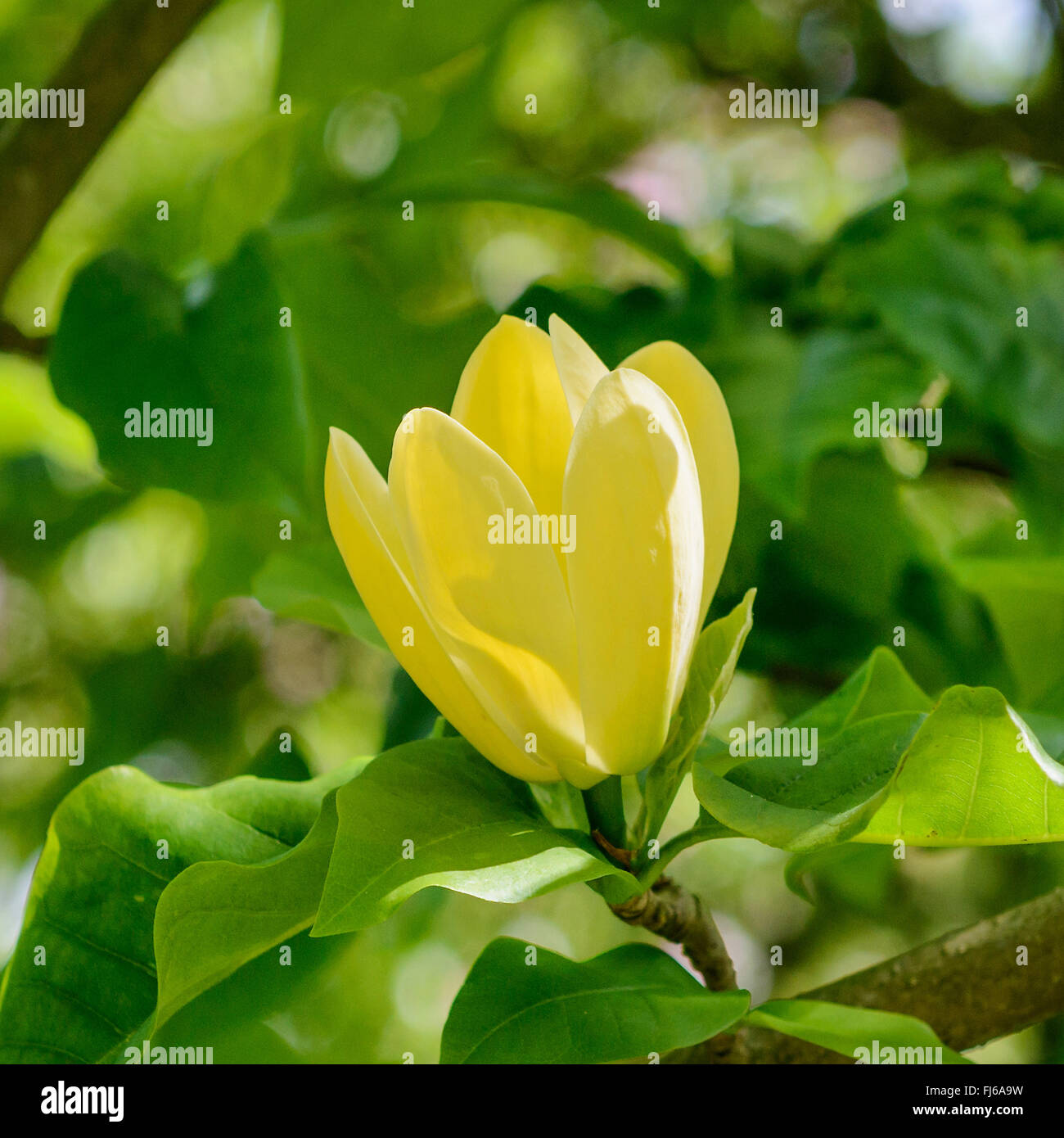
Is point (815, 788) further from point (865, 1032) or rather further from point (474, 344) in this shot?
point (474, 344)

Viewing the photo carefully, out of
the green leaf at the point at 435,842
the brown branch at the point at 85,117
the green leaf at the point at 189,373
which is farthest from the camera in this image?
the brown branch at the point at 85,117

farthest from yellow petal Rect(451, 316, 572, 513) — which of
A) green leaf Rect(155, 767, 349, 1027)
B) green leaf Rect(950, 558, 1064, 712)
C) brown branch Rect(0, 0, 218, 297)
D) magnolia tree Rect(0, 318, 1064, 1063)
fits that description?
brown branch Rect(0, 0, 218, 297)

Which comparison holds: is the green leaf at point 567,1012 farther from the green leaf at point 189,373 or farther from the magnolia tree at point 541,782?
the green leaf at point 189,373

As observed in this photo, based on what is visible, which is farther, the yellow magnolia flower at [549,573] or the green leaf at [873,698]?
the green leaf at [873,698]

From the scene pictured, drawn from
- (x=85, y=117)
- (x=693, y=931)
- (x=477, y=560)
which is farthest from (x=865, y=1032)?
(x=85, y=117)

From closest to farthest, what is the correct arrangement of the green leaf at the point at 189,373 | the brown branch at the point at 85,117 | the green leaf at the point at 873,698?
the green leaf at the point at 873,698 < the green leaf at the point at 189,373 < the brown branch at the point at 85,117

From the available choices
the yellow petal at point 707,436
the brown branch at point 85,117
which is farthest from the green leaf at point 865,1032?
the brown branch at point 85,117

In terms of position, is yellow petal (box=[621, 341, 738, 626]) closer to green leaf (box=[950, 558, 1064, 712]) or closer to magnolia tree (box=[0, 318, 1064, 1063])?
magnolia tree (box=[0, 318, 1064, 1063])

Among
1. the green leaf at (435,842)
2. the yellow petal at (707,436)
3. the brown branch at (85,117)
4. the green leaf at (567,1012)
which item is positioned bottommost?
the green leaf at (567,1012)
